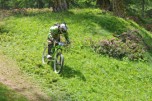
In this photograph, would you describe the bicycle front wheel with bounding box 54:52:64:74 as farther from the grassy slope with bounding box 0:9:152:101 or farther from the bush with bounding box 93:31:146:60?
the bush with bounding box 93:31:146:60

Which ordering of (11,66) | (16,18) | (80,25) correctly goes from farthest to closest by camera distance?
(16,18), (80,25), (11,66)

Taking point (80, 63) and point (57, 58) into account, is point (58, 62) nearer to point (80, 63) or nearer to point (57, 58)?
point (57, 58)

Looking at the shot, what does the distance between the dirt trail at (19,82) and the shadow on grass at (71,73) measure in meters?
1.75

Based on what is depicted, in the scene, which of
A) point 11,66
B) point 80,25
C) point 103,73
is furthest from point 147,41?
point 11,66

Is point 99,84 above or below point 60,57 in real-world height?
below

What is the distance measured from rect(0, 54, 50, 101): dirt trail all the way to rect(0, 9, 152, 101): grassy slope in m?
0.42

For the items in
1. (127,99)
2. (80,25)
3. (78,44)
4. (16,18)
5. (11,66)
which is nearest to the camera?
(127,99)

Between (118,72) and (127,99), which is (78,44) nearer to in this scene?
(118,72)

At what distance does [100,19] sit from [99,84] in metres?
9.91

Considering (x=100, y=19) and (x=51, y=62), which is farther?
(x=100, y=19)

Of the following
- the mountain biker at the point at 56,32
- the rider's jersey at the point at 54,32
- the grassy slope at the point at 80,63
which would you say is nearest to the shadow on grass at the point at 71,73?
the grassy slope at the point at 80,63

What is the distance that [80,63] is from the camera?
57.1ft

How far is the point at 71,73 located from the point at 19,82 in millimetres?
2721

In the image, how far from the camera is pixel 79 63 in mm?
17375
